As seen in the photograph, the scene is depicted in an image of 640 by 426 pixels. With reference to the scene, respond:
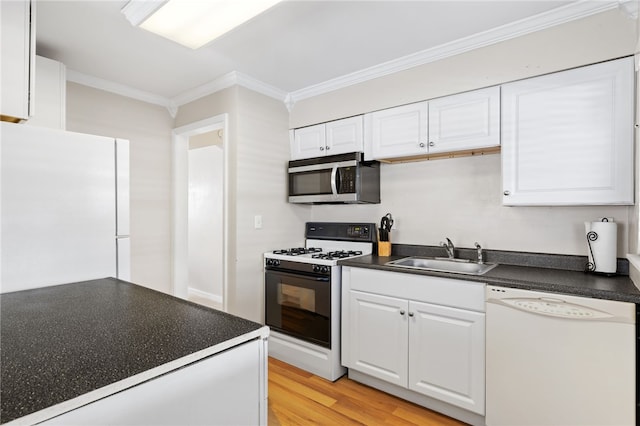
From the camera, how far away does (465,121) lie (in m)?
2.23

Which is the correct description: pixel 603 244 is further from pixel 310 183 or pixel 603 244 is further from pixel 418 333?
pixel 310 183

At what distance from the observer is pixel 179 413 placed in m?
0.78

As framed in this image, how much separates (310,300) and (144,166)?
200 centimetres

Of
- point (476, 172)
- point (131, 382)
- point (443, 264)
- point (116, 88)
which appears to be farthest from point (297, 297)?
point (116, 88)

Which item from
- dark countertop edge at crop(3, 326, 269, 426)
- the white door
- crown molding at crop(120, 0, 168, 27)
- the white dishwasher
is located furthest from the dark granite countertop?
the white door

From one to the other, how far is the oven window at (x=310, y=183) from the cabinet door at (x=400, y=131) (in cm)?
48

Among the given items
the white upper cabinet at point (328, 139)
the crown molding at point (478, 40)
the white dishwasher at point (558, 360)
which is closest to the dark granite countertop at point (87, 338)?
the white dishwasher at point (558, 360)

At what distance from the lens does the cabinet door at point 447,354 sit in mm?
1884

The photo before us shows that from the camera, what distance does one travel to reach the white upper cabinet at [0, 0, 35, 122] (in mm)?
1390

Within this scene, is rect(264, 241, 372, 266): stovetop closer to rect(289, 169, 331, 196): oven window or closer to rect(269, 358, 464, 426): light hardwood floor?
rect(289, 169, 331, 196): oven window

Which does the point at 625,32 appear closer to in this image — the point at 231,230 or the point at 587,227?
the point at 587,227

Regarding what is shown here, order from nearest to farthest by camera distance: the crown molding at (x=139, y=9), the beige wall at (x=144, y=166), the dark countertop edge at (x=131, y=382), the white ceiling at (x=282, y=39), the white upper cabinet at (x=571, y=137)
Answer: the dark countertop edge at (x=131, y=382) → the crown molding at (x=139, y=9) → the white upper cabinet at (x=571, y=137) → the white ceiling at (x=282, y=39) → the beige wall at (x=144, y=166)

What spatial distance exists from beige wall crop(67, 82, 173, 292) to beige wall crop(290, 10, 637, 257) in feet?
4.56

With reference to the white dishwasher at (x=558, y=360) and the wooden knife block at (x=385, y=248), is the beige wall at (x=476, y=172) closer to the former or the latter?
the wooden knife block at (x=385, y=248)
